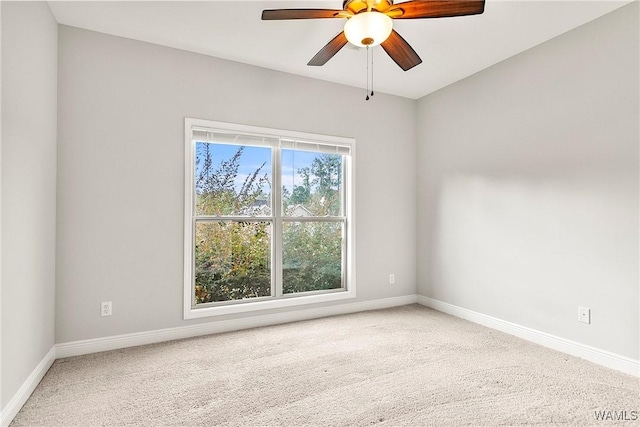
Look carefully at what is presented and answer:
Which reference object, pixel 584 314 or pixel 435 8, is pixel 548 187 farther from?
pixel 435 8

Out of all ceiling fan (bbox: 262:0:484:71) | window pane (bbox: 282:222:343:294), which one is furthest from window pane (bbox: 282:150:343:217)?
ceiling fan (bbox: 262:0:484:71)

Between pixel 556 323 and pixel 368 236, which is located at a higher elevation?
pixel 368 236

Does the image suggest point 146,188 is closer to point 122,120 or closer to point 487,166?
point 122,120

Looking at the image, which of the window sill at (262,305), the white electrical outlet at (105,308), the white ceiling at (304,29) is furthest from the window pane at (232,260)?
the white ceiling at (304,29)

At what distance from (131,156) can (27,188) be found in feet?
3.01

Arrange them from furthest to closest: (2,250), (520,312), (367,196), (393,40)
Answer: (367,196)
(520,312)
(393,40)
(2,250)

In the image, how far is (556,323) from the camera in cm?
293

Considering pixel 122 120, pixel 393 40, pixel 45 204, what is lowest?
pixel 45 204

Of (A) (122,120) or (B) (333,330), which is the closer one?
(A) (122,120)

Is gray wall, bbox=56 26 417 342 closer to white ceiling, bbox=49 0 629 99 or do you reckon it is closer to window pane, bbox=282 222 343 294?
white ceiling, bbox=49 0 629 99

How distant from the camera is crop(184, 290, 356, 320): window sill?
323 cm

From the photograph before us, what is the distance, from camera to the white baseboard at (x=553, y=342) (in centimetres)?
250

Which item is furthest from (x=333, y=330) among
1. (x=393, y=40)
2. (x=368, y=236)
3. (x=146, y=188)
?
(x=393, y=40)

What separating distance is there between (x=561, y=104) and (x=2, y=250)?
12.9 feet
